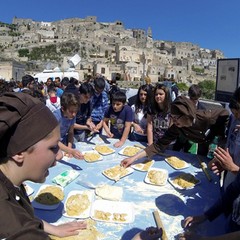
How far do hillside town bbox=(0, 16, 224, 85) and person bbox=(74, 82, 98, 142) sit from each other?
4694 centimetres

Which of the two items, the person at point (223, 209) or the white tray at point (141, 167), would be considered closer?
the person at point (223, 209)

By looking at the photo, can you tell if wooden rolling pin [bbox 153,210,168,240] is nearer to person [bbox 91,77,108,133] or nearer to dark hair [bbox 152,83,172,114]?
dark hair [bbox 152,83,172,114]

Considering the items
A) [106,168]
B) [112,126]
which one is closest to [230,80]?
[112,126]

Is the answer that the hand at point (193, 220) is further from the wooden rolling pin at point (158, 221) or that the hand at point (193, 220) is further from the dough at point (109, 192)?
the dough at point (109, 192)

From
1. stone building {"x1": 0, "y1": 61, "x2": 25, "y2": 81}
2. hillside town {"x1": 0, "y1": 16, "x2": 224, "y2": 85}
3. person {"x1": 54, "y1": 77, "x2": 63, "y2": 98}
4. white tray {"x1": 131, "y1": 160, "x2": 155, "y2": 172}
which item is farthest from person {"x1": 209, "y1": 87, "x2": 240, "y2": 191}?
hillside town {"x1": 0, "y1": 16, "x2": 224, "y2": 85}

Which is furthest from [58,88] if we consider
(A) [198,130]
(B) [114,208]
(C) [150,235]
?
(C) [150,235]

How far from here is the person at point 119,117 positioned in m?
4.31

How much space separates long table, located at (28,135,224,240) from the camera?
193cm

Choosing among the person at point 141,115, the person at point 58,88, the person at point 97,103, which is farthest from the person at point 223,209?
the person at point 58,88

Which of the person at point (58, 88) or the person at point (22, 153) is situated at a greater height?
the person at point (58, 88)

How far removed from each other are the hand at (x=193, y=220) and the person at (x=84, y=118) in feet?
8.25

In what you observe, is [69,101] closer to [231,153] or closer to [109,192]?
[109,192]

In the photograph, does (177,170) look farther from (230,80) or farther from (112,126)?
(230,80)

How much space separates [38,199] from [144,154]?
147 centimetres
